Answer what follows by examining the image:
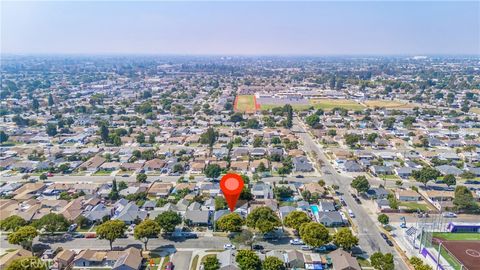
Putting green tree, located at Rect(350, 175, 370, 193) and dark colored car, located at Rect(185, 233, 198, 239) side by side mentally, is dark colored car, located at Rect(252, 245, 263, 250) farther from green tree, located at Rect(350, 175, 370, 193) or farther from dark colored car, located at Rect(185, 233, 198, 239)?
green tree, located at Rect(350, 175, 370, 193)

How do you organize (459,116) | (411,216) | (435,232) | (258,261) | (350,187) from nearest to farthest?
(258,261) → (435,232) → (411,216) → (350,187) → (459,116)

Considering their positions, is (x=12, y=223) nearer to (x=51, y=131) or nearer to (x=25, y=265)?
(x=25, y=265)

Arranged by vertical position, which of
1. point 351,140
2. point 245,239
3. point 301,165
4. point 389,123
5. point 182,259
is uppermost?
point 389,123

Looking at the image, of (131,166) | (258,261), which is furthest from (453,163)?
(131,166)

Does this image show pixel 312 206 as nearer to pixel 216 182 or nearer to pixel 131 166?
pixel 216 182

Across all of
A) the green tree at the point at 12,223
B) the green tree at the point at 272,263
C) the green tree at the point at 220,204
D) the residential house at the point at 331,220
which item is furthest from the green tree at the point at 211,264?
the green tree at the point at 12,223

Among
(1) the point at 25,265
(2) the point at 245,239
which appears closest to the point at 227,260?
(2) the point at 245,239
